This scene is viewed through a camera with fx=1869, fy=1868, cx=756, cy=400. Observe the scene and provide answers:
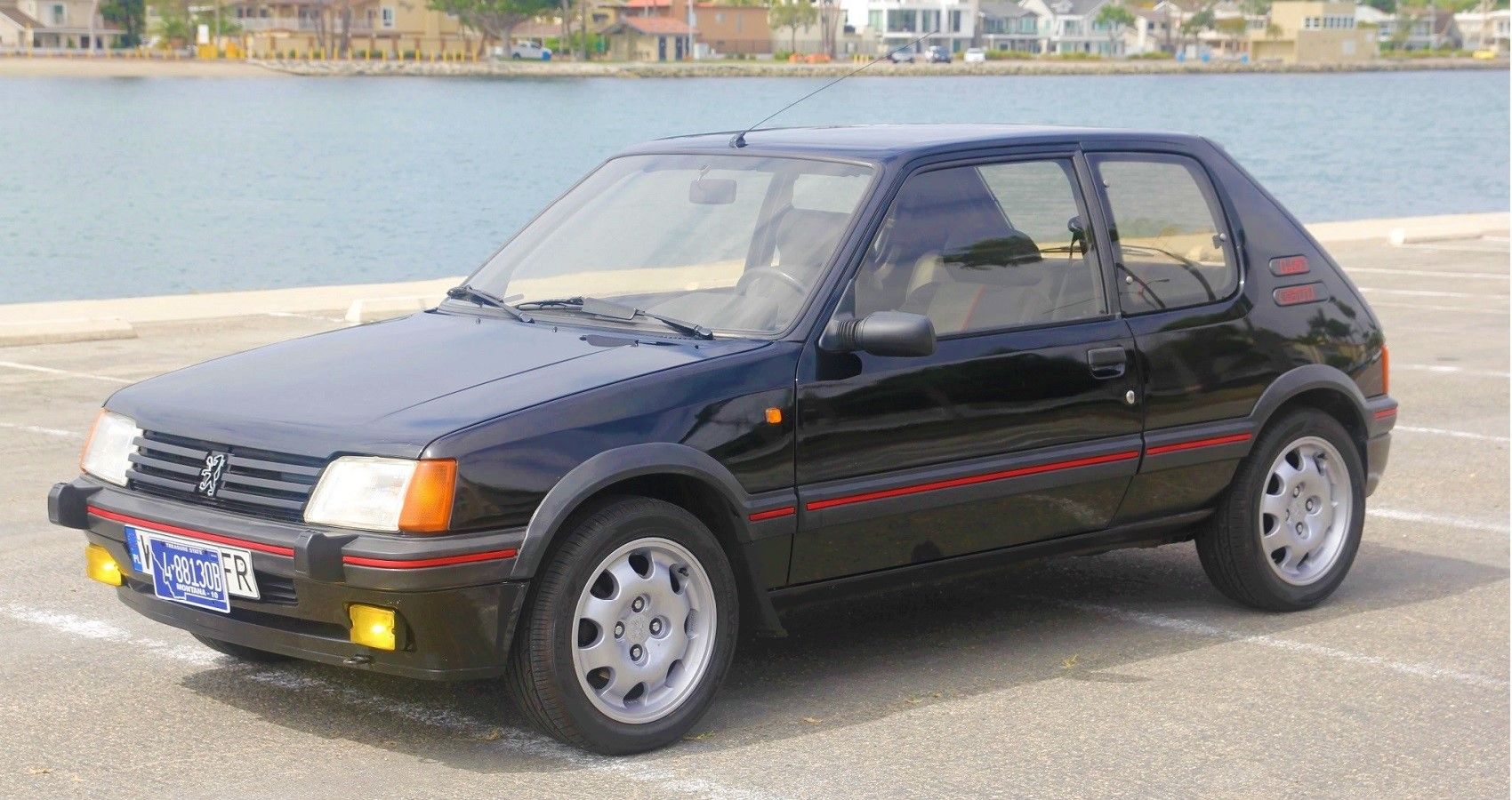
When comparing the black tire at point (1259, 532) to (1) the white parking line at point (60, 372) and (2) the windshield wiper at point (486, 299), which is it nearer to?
(2) the windshield wiper at point (486, 299)

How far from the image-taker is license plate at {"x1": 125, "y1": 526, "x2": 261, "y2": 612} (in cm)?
479

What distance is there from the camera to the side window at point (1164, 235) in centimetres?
619

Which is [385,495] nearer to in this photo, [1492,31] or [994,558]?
[994,558]

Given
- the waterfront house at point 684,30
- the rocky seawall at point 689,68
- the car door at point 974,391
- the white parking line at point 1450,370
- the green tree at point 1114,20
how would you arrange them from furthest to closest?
the green tree at point 1114,20, the waterfront house at point 684,30, the rocky seawall at point 689,68, the white parking line at point 1450,370, the car door at point 974,391

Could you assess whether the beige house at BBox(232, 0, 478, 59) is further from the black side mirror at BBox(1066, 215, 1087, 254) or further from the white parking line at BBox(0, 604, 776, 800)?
the black side mirror at BBox(1066, 215, 1087, 254)

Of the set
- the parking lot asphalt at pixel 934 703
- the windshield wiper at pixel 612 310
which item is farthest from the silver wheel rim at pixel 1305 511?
the windshield wiper at pixel 612 310

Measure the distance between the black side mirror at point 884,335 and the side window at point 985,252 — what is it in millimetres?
194

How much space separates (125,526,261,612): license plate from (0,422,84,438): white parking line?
212 inches

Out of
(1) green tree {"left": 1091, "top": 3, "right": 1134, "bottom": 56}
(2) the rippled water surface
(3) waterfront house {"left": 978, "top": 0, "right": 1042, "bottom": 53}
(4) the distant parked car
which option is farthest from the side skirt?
(1) green tree {"left": 1091, "top": 3, "right": 1134, "bottom": 56}

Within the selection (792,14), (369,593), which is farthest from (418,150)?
(792,14)

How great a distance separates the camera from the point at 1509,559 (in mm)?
7594

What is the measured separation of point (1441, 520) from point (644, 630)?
469 cm

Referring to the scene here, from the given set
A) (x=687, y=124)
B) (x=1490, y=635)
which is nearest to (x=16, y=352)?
(x=1490, y=635)

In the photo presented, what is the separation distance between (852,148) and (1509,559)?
3586mm
